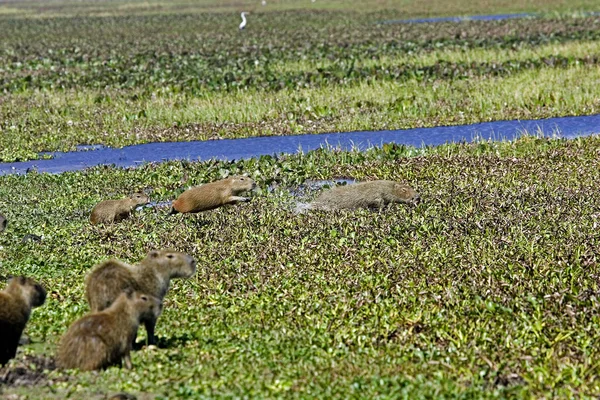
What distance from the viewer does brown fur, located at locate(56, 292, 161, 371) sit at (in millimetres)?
7594

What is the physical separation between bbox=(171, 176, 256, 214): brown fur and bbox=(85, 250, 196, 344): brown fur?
512 cm

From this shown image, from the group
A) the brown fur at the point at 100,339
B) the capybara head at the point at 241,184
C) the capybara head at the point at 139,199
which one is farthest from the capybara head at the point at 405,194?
the brown fur at the point at 100,339

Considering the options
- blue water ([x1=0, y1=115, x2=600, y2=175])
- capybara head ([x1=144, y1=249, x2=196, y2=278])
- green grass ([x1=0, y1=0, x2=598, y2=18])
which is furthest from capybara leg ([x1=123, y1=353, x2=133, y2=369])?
green grass ([x1=0, y1=0, x2=598, y2=18])

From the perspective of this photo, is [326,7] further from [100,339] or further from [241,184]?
[100,339]

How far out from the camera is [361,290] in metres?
9.61

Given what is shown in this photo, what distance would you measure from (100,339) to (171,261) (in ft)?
4.33

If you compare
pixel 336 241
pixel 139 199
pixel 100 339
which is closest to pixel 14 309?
pixel 100 339

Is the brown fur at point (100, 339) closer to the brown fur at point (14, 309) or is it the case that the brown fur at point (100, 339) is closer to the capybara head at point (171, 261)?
the brown fur at point (14, 309)

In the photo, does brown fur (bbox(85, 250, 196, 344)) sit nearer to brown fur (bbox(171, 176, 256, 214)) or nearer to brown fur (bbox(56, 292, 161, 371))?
brown fur (bbox(56, 292, 161, 371))

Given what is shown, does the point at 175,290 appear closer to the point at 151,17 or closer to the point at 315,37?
the point at 315,37

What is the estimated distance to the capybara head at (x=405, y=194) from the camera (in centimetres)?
1409

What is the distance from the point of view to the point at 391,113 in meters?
24.6

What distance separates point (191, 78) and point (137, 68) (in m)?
4.36

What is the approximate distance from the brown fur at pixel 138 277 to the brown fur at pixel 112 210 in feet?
16.4
